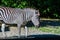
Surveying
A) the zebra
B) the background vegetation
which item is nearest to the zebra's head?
the zebra

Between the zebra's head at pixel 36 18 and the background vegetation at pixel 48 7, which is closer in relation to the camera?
the zebra's head at pixel 36 18

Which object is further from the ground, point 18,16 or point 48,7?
point 18,16

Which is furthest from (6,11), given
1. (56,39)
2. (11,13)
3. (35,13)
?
(56,39)

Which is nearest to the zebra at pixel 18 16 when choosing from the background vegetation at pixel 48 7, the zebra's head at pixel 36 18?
the zebra's head at pixel 36 18

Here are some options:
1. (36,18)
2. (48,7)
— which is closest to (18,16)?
(36,18)

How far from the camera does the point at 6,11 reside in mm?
6359

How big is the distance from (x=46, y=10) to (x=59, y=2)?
3.77ft

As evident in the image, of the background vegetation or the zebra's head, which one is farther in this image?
the background vegetation

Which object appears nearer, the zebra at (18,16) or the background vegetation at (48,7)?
the zebra at (18,16)

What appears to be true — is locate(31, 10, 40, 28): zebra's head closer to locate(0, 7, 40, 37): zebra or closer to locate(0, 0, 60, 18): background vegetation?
locate(0, 7, 40, 37): zebra

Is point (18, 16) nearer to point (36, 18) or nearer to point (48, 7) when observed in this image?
point (36, 18)

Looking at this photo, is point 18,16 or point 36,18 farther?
point 18,16

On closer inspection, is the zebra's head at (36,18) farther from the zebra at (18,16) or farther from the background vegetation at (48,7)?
the background vegetation at (48,7)

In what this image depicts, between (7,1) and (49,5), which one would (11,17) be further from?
(49,5)
